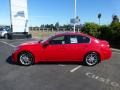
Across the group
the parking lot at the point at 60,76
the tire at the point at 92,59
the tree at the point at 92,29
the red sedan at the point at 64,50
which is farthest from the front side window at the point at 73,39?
the tree at the point at 92,29

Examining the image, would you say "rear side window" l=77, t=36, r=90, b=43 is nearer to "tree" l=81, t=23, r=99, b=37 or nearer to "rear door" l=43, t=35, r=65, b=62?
"rear door" l=43, t=35, r=65, b=62

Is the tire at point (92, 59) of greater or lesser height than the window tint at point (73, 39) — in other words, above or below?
below

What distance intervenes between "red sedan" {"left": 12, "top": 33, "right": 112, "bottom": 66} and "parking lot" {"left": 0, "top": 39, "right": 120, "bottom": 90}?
12.3 inches

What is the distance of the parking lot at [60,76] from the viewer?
24.3ft

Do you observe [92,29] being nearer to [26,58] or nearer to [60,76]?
[26,58]

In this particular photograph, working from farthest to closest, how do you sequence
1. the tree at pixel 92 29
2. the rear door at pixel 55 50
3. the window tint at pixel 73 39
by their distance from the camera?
the tree at pixel 92 29, the window tint at pixel 73 39, the rear door at pixel 55 50

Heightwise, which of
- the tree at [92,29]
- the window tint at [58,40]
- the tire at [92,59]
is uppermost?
the tree at [92,29]

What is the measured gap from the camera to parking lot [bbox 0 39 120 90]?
7.41 m

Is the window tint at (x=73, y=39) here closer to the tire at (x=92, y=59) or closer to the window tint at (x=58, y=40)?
the window tint at (x=58, y=40)

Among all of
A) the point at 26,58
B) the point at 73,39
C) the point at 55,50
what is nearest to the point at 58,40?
the point at 55,50

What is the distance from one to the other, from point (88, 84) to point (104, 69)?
8.08ft

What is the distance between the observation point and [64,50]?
10.6 m

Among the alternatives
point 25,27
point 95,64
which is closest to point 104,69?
point 95,64

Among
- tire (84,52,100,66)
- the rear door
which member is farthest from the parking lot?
the rear door
